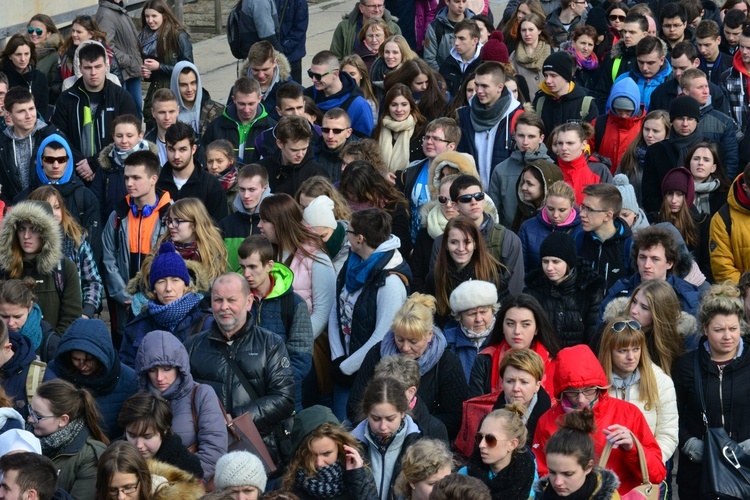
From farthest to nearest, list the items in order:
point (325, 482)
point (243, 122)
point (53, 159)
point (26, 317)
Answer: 1. point (243, 122)
2. point (53, 159)
3. point (26, 317)
4. point (325, 482)

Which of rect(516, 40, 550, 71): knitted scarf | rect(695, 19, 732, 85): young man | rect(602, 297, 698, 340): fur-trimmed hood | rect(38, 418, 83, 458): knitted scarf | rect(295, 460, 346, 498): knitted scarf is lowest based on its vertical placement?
rect(516, 40, 550, 71): knitted scarf

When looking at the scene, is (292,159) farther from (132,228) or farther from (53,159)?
(53,159)

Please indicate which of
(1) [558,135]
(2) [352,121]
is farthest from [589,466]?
(2) [352,121]

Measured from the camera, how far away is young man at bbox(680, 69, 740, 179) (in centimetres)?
1138

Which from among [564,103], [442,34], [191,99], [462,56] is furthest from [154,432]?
[442,34]

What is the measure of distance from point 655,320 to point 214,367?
8.55 feet

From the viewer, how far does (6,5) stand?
16.3 metres

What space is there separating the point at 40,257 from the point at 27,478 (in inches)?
129

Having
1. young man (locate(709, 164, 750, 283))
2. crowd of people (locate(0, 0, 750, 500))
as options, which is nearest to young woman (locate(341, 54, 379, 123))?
crowd of people (locate(0, 0, 750, 500))

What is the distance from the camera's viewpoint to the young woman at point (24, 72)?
43.6 feet

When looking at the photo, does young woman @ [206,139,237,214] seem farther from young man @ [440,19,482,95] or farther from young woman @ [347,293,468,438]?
young man @ [440,19,482,95]

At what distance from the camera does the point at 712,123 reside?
11562mm

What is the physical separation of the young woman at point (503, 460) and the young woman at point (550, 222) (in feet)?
9.52

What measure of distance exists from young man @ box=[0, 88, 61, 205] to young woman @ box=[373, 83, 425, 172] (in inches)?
108
